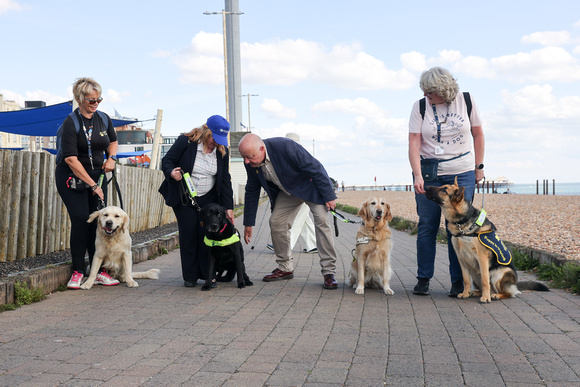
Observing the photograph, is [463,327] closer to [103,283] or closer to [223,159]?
[223,159]

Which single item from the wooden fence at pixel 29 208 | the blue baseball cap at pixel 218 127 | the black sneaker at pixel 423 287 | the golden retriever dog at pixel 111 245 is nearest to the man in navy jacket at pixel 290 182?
the blue baseball cap at pixel 218 127

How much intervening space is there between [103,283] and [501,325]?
4453mm

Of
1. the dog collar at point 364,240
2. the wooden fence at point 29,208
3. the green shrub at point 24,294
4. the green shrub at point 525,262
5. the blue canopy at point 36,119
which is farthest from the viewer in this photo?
the blue canopy at point 36,119

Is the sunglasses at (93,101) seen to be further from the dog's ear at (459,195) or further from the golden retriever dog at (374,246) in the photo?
the dog's ear at (459,195)

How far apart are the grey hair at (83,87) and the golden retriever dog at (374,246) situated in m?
3.34

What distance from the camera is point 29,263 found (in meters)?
6.95

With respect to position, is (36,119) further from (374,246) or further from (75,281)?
(374,246)

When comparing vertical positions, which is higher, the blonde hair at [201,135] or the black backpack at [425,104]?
the black backpack at [425,104]

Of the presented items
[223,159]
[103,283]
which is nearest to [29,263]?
[103,283]

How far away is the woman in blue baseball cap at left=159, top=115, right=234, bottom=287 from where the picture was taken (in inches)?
253

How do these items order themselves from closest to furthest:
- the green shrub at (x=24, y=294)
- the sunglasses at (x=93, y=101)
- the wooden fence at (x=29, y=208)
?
1. the green shrub at (x=24, y=294)
2. the sunglasses at (x=93, y=101)
3. the wooden fence at (x=29, y=208)

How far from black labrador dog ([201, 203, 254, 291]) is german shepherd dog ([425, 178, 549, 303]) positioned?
90.0 inches

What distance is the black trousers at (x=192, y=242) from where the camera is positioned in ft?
21.3

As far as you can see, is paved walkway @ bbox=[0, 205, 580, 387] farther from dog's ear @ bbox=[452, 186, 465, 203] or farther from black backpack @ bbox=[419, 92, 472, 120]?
black backpack @ bbox=[419, 92, 472, 120]
